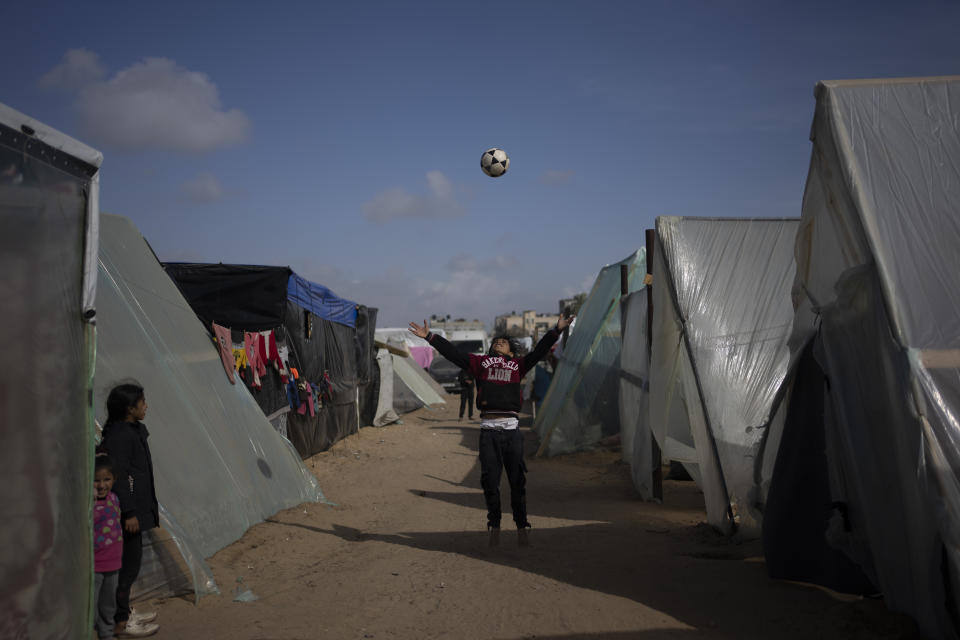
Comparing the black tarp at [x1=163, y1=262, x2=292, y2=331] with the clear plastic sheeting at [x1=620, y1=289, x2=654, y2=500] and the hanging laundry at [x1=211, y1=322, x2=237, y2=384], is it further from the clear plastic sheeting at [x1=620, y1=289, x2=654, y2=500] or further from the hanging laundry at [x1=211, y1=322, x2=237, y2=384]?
the clear plastic sheeting at [x1=620, y1=289, x2=654, y2=500]

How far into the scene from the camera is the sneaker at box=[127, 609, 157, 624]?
4.10 meters

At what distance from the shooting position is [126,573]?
407cm

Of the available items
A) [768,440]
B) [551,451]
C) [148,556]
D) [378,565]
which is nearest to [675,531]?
[768,440]

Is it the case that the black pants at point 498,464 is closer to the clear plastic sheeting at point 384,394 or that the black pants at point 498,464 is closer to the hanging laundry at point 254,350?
the hanging laundry at point 254,350

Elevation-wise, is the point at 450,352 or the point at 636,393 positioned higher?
the point at 450,352

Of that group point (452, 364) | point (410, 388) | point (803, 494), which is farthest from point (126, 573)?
point (452, 364)

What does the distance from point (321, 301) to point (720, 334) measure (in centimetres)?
801

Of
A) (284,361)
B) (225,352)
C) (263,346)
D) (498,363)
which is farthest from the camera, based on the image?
(284,361)

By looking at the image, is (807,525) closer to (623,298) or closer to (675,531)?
(675,531)

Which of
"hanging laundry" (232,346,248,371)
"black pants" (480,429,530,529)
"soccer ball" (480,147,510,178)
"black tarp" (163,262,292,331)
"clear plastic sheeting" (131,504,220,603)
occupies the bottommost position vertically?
"clear plastic sheeting" (131,504,220,603)

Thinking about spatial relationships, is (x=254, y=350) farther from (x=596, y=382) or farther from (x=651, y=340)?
(x=596, y=382)

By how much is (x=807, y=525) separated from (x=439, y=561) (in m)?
2.80

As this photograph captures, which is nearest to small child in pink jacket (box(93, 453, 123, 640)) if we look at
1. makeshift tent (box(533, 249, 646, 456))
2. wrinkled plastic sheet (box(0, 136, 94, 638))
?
wrinkled plastic sheet (box(0, 136, 94, 638))

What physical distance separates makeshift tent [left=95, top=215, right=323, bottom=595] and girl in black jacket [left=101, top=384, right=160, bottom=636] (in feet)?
1.72
